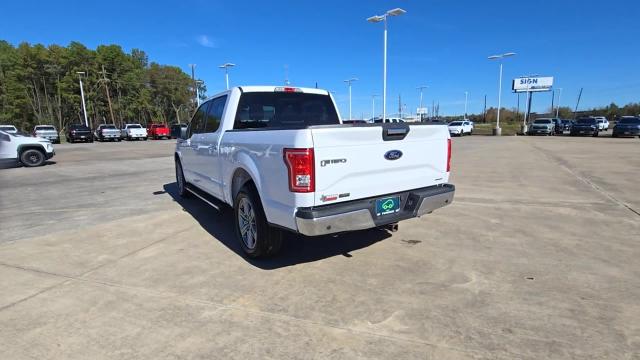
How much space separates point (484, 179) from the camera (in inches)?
394

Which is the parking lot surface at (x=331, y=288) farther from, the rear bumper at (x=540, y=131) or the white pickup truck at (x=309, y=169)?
the rear bumper at (x=540, y=131)

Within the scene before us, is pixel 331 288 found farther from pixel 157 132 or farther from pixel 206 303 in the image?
pixel 157 132

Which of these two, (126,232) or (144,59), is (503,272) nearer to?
(126,232)

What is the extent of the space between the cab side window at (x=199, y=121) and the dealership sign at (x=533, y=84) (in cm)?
6463

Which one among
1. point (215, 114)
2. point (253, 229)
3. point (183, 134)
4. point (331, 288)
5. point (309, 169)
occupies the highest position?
point (215, 114)

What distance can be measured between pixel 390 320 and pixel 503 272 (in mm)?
1632

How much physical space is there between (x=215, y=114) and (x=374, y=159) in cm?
299

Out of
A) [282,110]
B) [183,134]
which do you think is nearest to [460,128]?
[183,134]

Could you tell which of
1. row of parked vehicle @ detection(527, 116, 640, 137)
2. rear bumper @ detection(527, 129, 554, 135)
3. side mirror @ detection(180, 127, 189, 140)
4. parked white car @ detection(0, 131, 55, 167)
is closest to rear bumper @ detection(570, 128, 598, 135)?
row of parked vehicle @ detection(527, 116, 640, 137)

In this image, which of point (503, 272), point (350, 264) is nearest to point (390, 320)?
point (350, 264)

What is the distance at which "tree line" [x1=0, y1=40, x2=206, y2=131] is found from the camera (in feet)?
201

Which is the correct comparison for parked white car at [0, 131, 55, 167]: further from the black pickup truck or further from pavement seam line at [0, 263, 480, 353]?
the black pickup truck

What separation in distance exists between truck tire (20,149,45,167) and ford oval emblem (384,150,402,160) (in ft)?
52.5

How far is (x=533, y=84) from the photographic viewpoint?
59844 mm
